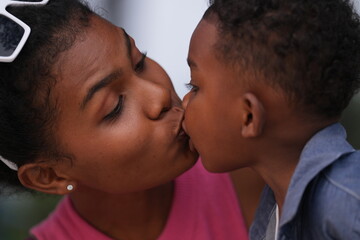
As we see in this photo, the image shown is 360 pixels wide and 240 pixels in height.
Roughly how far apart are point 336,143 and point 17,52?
90cm

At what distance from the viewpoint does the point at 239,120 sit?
1.71 meters

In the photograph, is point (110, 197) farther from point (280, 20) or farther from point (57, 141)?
point (280, 20)

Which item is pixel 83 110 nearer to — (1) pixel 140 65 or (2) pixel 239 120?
(1) pixel 140 65

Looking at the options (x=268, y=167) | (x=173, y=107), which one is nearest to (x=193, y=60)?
(x=173, y=107)

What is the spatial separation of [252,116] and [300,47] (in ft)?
0.74

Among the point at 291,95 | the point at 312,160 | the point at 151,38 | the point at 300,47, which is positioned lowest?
the point at 151,38

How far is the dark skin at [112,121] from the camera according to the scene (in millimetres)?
1886

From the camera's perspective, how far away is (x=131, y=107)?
193 centimetres

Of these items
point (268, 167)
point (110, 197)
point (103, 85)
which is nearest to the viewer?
point (268, 167)

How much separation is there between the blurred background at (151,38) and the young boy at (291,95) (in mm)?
1833

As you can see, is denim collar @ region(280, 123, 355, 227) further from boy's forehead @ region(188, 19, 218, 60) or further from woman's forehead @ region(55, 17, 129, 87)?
woman's forehead @ region(55, 17, 129, 87)

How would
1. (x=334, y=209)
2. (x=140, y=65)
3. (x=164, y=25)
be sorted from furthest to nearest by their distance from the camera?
1. (x=164, y=25)
2. (x=140, y=65)
3. (x=334, y=209)

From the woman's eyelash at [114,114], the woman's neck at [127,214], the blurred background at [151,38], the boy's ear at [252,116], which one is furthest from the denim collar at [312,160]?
the blurred background at [151,38]

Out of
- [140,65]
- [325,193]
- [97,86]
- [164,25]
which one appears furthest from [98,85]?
[164,25]
